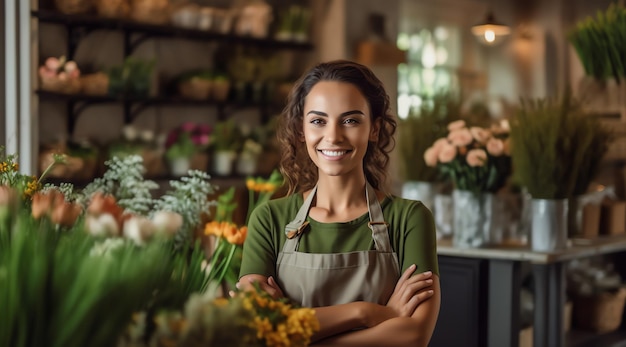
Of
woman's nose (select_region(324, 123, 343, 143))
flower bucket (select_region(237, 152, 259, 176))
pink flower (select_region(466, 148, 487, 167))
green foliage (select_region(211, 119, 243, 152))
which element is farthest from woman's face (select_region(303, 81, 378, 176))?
flower bucket (select_region(237, 152, 259, 176))

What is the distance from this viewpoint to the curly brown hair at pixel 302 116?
1.63m

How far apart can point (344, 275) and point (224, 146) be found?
3.87 m

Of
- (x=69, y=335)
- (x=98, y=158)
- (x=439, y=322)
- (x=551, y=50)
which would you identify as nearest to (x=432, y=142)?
(x=439, y=322)

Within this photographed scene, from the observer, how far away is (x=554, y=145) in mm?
3477

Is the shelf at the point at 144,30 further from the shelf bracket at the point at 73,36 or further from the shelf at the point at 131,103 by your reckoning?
the shelf at the point at 131,103

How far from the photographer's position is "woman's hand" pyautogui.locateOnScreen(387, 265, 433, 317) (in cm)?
154

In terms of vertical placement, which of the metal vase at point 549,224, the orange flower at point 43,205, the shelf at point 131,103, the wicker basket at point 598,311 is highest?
the shelf at point 131,103

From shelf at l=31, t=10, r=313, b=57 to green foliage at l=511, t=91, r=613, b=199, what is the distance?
2311 mm

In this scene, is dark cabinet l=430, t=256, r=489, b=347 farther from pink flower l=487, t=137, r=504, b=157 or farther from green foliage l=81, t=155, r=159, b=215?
green foliage l=81, t=155, r=159, b=215

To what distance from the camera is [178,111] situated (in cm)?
545

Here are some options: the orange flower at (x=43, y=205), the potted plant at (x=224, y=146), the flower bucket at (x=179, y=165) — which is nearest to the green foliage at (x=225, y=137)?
the potted plant at (x=224, y=146)

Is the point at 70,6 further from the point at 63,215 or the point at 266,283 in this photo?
the point at 63,215

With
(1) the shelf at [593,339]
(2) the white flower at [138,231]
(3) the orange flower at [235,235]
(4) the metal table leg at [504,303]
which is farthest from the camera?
(1) the shelf at [593,339]

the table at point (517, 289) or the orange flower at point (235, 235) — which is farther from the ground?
the orange flower at point (235, 235)
